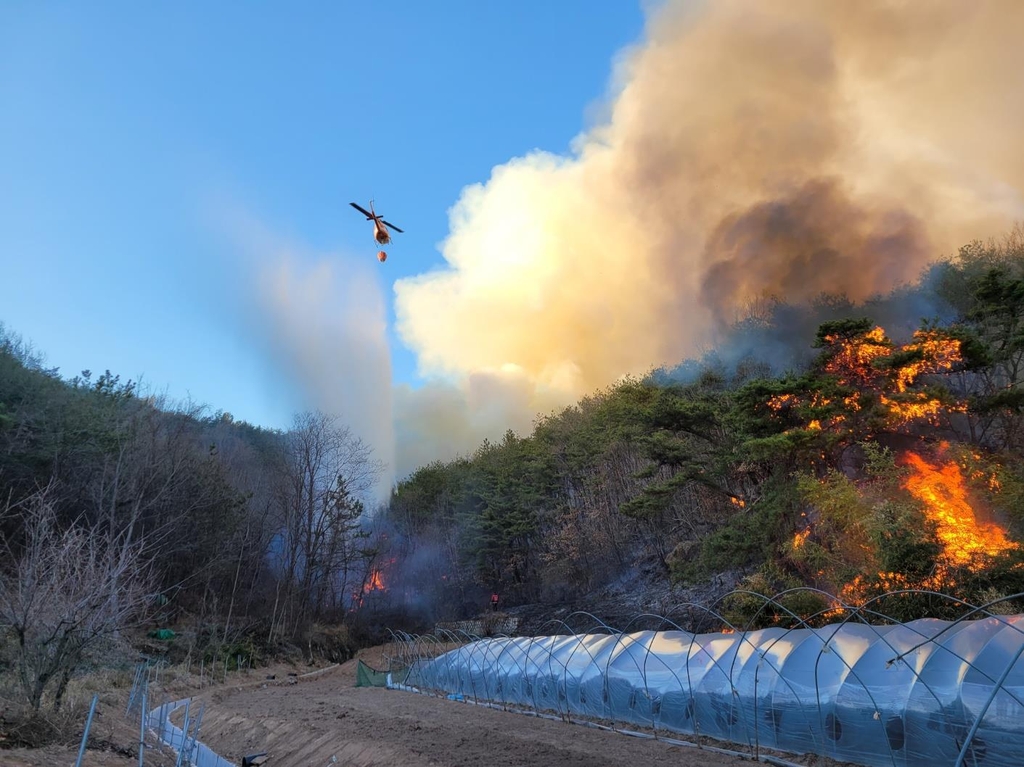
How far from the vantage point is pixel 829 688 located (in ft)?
43.4

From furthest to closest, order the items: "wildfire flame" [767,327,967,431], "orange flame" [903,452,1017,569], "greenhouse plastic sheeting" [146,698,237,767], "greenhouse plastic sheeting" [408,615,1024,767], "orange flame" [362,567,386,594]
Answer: "orange flame" [362,567,386,594]
"wildfire flame" [767,327,967,431]
"orange flame" [903,452,1017,569]
"greenhouse plastic sheeting" [146,698,237,767]
"greenhouse plastic sheeting" [408,615,1024,767]

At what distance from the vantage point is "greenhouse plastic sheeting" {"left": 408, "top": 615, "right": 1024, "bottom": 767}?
1088 cm

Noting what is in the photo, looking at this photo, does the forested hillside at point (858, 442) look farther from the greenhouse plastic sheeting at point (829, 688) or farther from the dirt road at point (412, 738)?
the dirt road at point (412, 738)

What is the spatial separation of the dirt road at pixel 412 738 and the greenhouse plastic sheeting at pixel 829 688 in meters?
1.11

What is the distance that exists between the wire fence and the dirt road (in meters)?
1.06

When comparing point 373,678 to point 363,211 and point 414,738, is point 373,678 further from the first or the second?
point 363,211

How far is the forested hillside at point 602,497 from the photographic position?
20.1m

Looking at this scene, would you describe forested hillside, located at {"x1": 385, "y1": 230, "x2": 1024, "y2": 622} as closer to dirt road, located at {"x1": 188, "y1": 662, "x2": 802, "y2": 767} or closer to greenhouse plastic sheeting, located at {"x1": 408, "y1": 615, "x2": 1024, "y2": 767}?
greenhouse plastic sheeting, located at {"x1": 408, "y1": 615, "x2": 1024, "y2": 767}

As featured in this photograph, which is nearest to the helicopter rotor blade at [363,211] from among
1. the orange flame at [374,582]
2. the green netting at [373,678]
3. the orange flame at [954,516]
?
the orange flame at [954,516]

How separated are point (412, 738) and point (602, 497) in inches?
1509

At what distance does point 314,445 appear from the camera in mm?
53844

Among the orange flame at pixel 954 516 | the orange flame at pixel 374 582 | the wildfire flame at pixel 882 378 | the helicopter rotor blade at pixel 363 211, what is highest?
the helicopter rotor blade at pixel 363 211

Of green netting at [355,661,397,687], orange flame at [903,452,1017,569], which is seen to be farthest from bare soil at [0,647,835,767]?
orange flame at [903,452,1017,569]

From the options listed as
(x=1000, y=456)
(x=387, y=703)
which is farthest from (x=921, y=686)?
(x=387, y=703)
